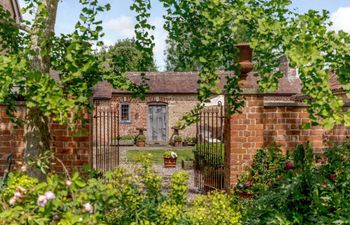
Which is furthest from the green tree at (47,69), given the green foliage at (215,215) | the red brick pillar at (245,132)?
the red brick pillar at (245,132)

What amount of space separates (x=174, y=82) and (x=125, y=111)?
152 inches

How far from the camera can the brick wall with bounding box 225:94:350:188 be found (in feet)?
22.2

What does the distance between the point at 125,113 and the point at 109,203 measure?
979 inches

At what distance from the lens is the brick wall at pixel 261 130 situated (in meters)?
6.78

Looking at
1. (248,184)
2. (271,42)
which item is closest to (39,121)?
(271,42)

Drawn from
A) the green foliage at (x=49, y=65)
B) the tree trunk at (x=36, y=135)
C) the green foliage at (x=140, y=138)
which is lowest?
the green foliage at (x=140, y=138)

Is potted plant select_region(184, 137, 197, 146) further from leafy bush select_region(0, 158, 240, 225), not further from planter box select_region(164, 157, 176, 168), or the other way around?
leafy bush select_region(0, 158, 240, 225)

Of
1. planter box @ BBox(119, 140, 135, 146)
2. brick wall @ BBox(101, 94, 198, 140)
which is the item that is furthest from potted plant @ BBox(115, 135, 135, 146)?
brick wall @ BBox(101, 94, 198, 140)

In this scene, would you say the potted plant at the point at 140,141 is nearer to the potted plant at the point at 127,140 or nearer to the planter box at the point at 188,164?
the potted plant at the point at 127,140

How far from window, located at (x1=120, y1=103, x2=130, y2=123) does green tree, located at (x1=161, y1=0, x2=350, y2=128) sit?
2351 centimetres

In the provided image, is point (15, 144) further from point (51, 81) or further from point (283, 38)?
point (283, 38)

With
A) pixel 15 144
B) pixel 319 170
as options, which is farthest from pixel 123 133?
pixel 319 170

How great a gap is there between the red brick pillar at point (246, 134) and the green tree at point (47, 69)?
2.15 m

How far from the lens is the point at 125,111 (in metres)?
27.5
